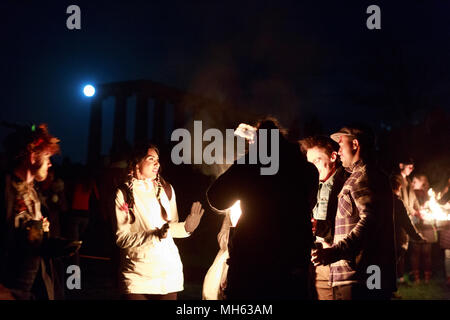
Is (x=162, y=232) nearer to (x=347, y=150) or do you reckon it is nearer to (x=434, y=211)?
(x=347, y=150)

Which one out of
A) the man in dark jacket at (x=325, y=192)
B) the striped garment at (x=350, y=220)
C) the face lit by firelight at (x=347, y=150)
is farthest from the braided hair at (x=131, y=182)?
the face lit by firelight at (x=347, y=150)

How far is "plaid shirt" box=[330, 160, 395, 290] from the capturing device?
372 cm

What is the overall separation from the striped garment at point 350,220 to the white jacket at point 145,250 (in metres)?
1.49

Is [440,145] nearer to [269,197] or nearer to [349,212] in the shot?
[349,212]

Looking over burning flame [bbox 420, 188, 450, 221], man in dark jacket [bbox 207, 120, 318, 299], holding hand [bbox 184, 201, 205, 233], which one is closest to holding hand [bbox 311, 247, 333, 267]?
man in dark jacket [bbox 207, 120, 318, 299]

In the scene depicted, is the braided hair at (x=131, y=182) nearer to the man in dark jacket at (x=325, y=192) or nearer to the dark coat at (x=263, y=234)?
the dark coat at (x=263, y=234)

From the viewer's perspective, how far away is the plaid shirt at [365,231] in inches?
146

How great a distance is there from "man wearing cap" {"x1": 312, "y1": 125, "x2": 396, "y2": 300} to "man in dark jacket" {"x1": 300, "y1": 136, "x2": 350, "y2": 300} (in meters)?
0.32

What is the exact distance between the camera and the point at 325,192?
15.2 feet

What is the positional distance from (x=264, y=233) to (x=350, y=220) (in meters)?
1.06

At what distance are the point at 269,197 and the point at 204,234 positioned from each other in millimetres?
9286

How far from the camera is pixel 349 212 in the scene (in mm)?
3969

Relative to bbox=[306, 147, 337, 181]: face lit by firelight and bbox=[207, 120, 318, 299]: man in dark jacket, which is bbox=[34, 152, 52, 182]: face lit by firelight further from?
bbox=[306, 147, 337, 181]: face lit by firelight
